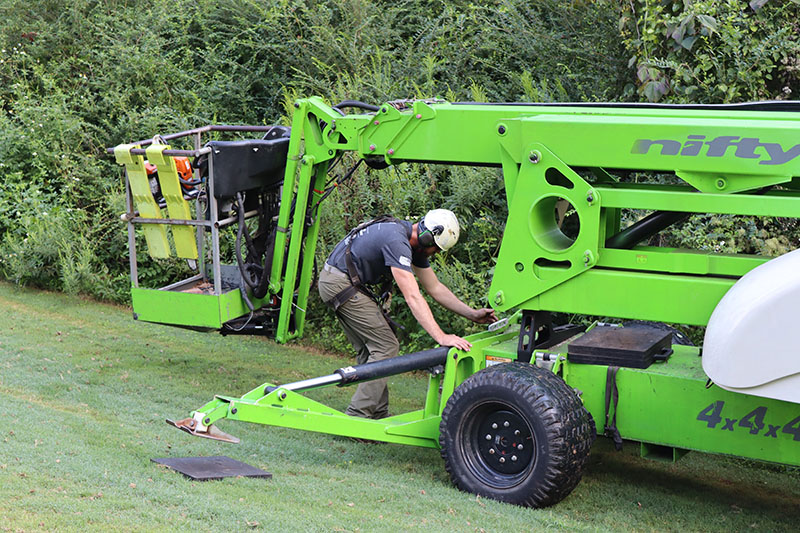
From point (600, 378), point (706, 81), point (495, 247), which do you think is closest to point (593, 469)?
point (600, 378)

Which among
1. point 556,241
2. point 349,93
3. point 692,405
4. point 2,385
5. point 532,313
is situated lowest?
point 2,385

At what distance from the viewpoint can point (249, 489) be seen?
5.52 meters

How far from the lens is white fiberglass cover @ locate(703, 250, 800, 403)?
4641 mm

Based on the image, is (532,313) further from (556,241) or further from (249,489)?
(249,489)

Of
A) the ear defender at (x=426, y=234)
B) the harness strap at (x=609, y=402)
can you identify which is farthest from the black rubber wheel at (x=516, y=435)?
the ear defender at (x=426, y=234)

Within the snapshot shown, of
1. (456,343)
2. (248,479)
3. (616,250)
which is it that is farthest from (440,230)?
(248,479)

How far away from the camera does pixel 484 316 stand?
23.0 ft

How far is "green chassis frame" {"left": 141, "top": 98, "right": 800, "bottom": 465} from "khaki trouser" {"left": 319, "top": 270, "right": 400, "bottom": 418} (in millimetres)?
786

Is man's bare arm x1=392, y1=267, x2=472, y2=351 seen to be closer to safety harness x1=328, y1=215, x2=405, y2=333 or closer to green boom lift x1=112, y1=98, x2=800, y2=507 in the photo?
green boom lift x1=112, y1=98, x2=800, y2=507

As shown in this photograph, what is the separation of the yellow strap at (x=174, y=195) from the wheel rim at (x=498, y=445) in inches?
111

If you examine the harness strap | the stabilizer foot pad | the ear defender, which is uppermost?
the ear defender

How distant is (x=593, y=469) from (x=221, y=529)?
288cm

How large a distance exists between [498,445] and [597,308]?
101cm

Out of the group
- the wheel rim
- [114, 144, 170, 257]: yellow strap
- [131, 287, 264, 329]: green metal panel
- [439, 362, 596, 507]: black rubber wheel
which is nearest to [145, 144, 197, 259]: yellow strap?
[114, 144, 170, 257]: yellow strap
